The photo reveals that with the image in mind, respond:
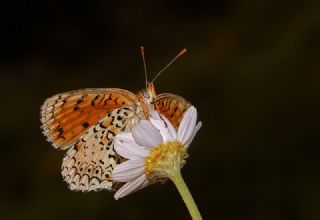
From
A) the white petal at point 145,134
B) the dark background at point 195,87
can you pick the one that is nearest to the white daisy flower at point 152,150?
the white petal at point 145,134

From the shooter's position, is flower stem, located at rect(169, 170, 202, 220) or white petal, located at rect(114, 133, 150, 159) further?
white petal, located at rect(114, 133, 150, 159)

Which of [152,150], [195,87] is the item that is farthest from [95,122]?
[195,87]

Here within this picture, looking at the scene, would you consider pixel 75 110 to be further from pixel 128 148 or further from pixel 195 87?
pixel 195 87

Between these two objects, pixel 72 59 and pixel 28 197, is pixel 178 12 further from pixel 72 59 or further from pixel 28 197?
pixel 28 197

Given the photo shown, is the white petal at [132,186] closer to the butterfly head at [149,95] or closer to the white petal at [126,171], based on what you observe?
the white petal at [126,171]

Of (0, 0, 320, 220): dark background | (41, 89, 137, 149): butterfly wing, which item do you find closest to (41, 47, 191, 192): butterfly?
(41, 89, 137, 149): butterfly wing

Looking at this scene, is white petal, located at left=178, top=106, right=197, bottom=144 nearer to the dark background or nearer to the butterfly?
the butterfly
